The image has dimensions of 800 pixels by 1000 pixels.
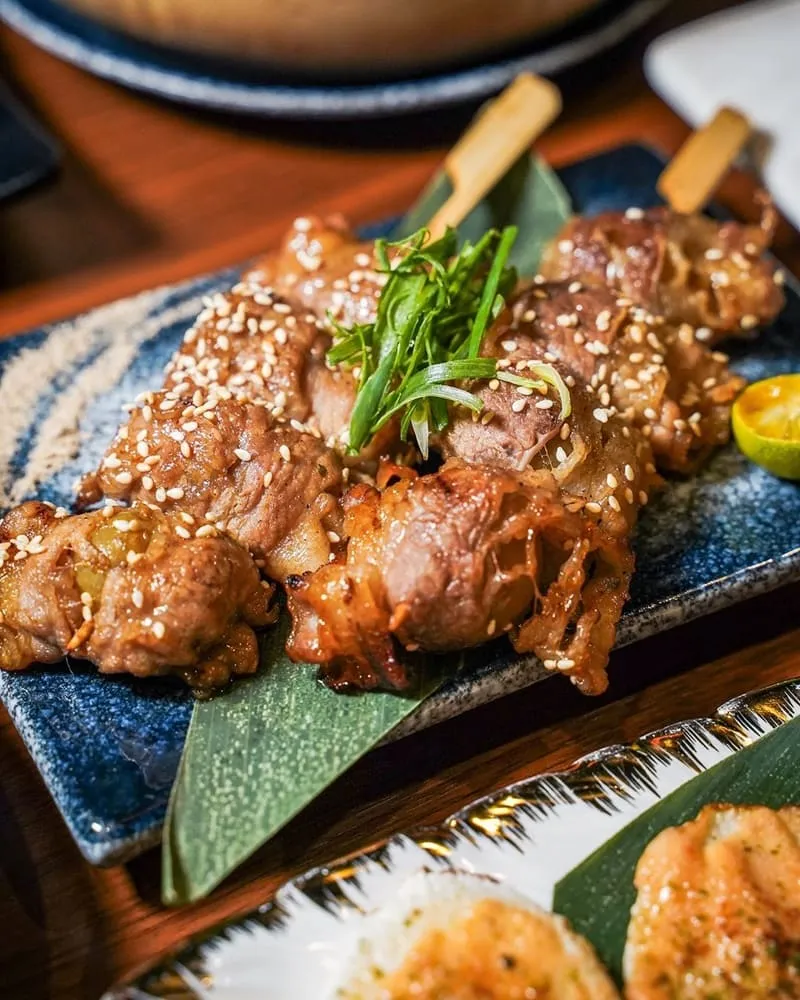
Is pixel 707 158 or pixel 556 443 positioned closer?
pixel 556 443

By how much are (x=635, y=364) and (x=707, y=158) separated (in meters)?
1.22

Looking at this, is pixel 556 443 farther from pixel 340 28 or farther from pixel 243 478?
pixel 340 28

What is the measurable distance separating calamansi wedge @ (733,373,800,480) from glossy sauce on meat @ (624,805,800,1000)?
1.03 metres

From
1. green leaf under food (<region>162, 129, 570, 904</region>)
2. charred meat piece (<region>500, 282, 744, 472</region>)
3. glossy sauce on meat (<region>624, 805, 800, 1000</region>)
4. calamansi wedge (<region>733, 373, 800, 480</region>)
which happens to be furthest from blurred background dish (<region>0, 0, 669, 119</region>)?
glossy sauce on meat (<region>624, 805, 800, 1000</region>)

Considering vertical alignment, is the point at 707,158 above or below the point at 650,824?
above

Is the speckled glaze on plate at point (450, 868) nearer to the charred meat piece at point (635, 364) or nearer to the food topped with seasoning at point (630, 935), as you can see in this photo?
the food topped with seasoning at point (630, 935)

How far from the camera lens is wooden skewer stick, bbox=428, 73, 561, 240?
3.62m

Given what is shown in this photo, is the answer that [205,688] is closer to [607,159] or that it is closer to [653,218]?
[653,218]

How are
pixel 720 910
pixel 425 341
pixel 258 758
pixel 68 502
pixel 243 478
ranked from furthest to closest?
pixel 68 502, pixel 425 341, pixel 243 478, pixel 258 758, pixel 720 910

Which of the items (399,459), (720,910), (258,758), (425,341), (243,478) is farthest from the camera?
(399,459)

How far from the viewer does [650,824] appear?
2.27 m

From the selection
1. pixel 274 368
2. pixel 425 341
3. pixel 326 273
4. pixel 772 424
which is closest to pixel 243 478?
pixel 274 368

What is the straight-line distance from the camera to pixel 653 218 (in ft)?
11.2

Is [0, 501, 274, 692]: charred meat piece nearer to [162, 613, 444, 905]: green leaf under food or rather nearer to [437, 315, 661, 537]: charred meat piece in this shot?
[162, 613, 444, 905]: green leaf under food
